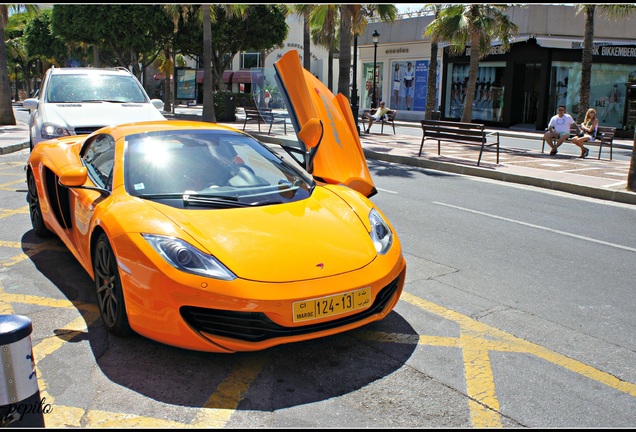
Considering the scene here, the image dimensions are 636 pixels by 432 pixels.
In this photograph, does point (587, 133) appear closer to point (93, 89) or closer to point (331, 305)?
point (93, 89)

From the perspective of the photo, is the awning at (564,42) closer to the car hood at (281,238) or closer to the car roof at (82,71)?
the car roof at (82,71)

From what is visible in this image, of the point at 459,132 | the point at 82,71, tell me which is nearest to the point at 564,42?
the point at 459,132

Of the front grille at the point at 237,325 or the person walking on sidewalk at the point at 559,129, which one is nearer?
the front grille at the point at 237,325

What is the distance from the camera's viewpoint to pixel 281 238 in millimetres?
3531

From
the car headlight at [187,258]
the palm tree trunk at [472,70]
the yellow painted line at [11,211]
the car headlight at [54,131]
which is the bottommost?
the yellow painted line at [11,211]

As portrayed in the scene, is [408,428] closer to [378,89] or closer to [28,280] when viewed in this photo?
[28,280]

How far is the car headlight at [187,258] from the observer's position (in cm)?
319

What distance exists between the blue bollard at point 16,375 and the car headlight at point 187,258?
100cm

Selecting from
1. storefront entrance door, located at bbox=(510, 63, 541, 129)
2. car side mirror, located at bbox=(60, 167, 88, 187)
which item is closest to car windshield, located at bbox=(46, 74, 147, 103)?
car side mirror, located at bbox=(60, 167, 88, 187)

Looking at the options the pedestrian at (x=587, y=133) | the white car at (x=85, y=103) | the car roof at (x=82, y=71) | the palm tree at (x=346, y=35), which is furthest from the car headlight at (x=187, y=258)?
the palm tree at (x=346, y=35)

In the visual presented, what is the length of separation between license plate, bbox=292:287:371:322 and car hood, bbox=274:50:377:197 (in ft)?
7.44

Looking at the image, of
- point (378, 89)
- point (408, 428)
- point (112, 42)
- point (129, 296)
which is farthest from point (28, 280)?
point (378, 89)

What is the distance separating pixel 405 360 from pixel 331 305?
2.09 ft

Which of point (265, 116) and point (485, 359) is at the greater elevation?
point (265, 116)
